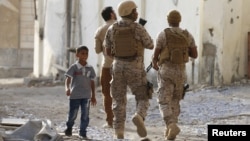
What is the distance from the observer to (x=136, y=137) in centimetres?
768

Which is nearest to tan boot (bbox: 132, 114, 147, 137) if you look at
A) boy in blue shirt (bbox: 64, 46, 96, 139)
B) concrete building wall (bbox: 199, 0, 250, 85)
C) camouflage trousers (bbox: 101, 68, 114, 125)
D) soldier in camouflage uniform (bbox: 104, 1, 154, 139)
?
soldier in camouflage uniform (bbox: 104, 1, 154, 139)

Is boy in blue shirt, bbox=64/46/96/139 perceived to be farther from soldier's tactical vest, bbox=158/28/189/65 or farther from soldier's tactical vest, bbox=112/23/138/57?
soldier's tactical vest, bbox=158/28/189/65

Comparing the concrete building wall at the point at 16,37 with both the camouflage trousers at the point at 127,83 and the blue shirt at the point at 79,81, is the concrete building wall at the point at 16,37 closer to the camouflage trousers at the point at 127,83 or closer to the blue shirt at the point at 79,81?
the blue shirt at the point at 79,81

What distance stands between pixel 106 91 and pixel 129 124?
82 centimetres

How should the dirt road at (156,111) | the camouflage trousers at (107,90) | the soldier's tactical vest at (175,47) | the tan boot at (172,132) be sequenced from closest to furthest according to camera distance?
1. the tan boot at (172,132)
2. the soldier's tactical vest at (175,47)
3. the dirt road at (156,111)
4. the camouflage trousers at (107,90)

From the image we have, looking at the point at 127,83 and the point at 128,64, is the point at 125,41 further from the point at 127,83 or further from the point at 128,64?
the point at 127,83

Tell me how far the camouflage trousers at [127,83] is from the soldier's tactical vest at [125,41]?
0.11m

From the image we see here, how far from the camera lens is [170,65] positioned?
291 inches

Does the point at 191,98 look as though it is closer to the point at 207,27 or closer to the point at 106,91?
the point at 207,27

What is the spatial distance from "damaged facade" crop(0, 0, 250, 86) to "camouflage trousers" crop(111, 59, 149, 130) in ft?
18.9

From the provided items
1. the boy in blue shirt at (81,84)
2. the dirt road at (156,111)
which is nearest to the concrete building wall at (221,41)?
the dirt road at (156,111)

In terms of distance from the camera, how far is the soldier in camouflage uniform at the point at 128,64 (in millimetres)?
7230

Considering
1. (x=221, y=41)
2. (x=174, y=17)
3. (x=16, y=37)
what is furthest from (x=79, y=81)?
(x=16, y=37)

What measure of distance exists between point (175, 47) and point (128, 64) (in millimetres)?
622
